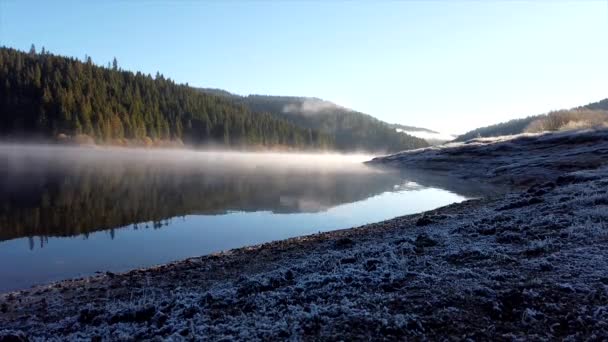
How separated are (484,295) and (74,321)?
22.4 ft

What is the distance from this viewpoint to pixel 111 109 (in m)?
111

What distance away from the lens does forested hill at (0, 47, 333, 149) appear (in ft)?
325

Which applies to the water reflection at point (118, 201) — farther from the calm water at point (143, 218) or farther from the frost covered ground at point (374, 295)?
the frost covered ground at point (374, 295)

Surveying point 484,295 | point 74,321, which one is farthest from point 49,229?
point 484,295

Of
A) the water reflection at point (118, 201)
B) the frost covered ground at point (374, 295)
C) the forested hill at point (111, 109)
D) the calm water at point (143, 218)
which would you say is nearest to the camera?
the frost covered ground at point (374, 295)

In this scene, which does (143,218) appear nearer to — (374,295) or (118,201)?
(118,201)

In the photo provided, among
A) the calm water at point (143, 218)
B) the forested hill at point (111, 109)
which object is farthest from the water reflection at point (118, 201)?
the forested hill at point (111, 109)

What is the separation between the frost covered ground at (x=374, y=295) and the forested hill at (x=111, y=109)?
101992 millimetres

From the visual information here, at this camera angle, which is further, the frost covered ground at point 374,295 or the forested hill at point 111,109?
the forested hill at point 111,109

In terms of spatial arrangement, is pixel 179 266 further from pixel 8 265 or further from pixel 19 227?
pixel 19 227

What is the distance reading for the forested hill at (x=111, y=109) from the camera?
99188mm

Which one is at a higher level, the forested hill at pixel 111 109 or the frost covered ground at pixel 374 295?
the forested hill at pixel 111 109

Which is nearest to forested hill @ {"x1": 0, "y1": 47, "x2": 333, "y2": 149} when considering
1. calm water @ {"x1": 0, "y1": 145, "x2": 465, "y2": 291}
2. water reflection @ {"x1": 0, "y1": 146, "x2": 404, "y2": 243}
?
calm water @ {"x1": 0, "y1": 145, "x2": 465, "y2": 291}

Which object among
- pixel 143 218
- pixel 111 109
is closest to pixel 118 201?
pixel 143 218
